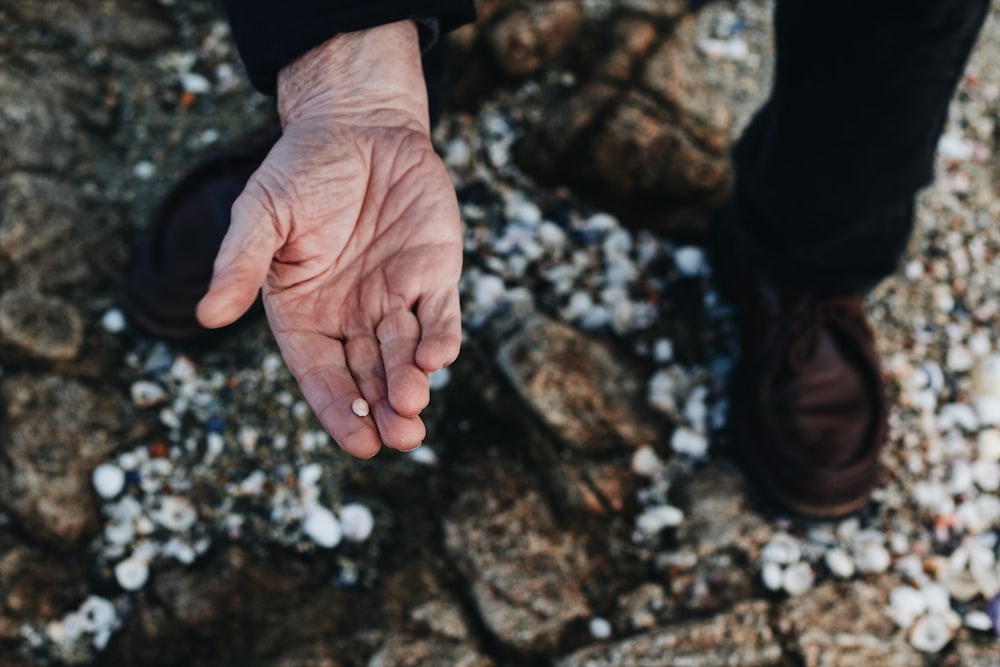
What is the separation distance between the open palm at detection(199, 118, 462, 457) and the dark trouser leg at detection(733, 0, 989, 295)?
43.1 inches

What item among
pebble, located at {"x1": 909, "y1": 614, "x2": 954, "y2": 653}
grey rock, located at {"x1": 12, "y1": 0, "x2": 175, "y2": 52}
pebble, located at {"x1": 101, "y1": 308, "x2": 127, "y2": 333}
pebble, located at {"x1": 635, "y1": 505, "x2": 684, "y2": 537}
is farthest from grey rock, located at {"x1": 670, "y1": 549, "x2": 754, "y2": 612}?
grey rock, located at {"x1": 12, "y1": 0, "x2": 175, "y2": 52}

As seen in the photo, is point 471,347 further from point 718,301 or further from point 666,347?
point 718,301

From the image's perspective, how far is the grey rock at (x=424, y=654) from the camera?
239 cm

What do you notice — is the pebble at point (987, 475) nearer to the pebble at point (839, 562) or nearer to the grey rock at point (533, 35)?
the pebble at point (839, 562)

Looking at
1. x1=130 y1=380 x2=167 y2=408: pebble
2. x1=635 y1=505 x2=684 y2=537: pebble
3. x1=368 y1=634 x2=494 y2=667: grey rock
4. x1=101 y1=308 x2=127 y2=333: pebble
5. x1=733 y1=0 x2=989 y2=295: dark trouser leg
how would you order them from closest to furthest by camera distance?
1. x1=733 y1=0 x2=989 y2=295: dark trouser leg
2. x1=368 y1=634 x2=494 y2=667: grey rock
3. x1=635 y1=505 x2=684 y2=537: pebble
4. x1=130 y1=380 x2=167 y2=408: pebble
5. x1=101 y1=308 x2=127 y2=333: pebble

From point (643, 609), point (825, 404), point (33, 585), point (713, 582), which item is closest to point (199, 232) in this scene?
point (33, 585)

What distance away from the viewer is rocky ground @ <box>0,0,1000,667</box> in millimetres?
2525

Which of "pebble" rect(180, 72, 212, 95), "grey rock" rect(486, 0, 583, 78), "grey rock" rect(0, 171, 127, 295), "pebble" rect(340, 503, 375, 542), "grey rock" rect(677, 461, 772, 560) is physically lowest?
"grey rock" rect(677, 461, 772, 560)

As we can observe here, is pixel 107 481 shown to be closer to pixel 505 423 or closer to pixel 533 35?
pixel 505 423

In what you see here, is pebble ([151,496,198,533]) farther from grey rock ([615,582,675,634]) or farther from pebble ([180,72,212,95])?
pebble ([180,72,212,95])

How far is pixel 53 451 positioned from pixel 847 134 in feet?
8.49

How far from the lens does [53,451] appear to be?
2676 millimetres

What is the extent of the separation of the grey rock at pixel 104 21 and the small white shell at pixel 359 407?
2.57 metres

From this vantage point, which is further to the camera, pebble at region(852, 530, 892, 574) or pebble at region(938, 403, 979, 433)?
pebble at region(938, 403, 979, 433)
